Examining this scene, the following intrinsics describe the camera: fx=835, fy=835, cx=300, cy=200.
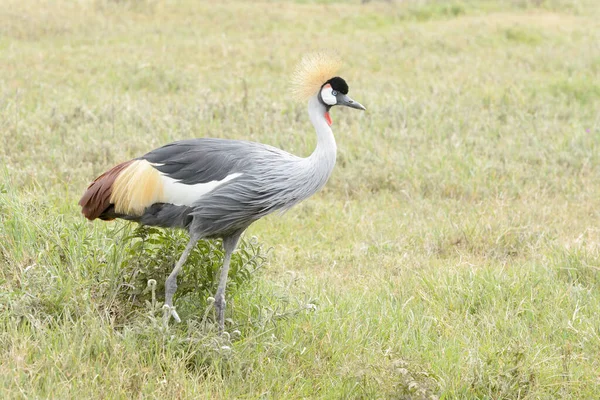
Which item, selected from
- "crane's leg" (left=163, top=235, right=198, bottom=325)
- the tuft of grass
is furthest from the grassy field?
"crane's leg" (left=163, top=235, right=198, bottom=325)

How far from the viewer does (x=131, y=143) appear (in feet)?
23.5

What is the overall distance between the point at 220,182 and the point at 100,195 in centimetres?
61

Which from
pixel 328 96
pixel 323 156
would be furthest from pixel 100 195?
pixel 328 96

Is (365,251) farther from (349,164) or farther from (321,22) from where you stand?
(321,22)

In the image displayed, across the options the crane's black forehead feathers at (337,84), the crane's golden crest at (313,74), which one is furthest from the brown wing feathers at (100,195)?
the crane's black forehead feathers at (337,84)

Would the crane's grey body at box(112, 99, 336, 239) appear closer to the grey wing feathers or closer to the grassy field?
the grey wing feathers

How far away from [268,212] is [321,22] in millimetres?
10317

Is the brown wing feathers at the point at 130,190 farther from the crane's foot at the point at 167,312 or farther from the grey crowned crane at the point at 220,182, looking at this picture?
the crane's foot at the point at 167,312

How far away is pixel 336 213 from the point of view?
6348 millimetres

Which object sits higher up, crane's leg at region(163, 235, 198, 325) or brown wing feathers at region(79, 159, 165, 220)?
brown wing feathers at region(79, 159, 165, 220)

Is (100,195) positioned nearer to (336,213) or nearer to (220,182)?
(220,182)

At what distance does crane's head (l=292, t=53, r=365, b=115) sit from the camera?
4078 mm

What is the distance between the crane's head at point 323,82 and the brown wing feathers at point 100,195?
0.94 meters

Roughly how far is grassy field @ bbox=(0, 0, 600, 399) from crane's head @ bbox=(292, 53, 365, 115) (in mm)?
1054
